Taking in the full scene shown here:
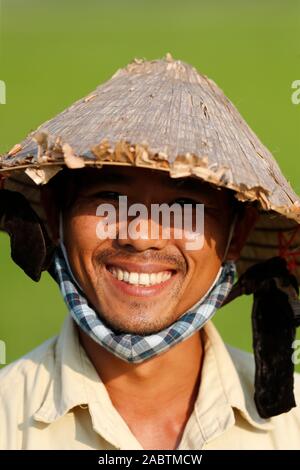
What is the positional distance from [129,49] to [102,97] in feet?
26.8

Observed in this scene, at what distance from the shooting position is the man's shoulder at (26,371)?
2.54 m

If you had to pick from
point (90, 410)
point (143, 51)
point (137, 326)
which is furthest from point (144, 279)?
point (143, 51)

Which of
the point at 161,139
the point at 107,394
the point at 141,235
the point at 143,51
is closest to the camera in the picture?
the point at 161,139

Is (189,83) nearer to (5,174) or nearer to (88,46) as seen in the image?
(5,174)

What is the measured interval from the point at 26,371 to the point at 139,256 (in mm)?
494

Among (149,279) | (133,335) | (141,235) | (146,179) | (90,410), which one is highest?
(146,179)

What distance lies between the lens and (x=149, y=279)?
2.43 m

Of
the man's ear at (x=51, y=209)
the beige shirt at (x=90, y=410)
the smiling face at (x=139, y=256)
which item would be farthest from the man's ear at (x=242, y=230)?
the man's ear at (x=51, y=209)

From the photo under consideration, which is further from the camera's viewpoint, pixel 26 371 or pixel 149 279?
pixel 26 371

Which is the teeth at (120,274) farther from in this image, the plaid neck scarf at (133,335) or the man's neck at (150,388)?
the man's neck at (150,388)

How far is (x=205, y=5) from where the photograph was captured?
12.0 m

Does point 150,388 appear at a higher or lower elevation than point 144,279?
lower

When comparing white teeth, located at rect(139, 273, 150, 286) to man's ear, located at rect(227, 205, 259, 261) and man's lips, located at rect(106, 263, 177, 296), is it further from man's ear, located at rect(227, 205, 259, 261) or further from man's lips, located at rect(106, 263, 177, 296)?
man's ear, located at rect(227, 205, 259, 261)

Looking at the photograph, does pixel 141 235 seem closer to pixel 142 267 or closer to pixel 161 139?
pixel 142 267
